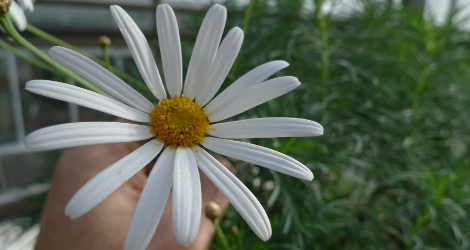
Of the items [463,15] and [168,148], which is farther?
[463,15]

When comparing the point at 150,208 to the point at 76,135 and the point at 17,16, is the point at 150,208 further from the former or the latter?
the point at 17,16

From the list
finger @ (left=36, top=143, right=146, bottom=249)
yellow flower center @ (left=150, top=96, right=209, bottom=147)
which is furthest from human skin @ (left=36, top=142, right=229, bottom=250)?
yellow flower center @ (left=150, top=96, right=209, bottom=147)

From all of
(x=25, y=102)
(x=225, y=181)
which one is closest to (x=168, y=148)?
(x=225, y=181)

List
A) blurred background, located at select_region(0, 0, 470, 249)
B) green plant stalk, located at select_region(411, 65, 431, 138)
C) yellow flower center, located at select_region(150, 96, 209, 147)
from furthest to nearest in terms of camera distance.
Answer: green plant stalk, located at select_region(411, 65, 431, 138) → blurred background, located at select_region(0, 0, 470, 249) → yellow flower center, located at select_region(150, 96, 209, 147)

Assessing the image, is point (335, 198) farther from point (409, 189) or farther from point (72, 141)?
point (72, 141)

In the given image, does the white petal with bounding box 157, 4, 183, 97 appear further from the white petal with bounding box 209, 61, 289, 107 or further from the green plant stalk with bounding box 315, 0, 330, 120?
the green plant stalk with bounding box 315, 0, 330, 120

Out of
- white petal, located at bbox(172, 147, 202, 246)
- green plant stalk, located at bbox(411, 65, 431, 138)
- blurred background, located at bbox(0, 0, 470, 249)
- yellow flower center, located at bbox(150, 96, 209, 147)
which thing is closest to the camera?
white petal, located at bbox(172, 147, 202, 246)
